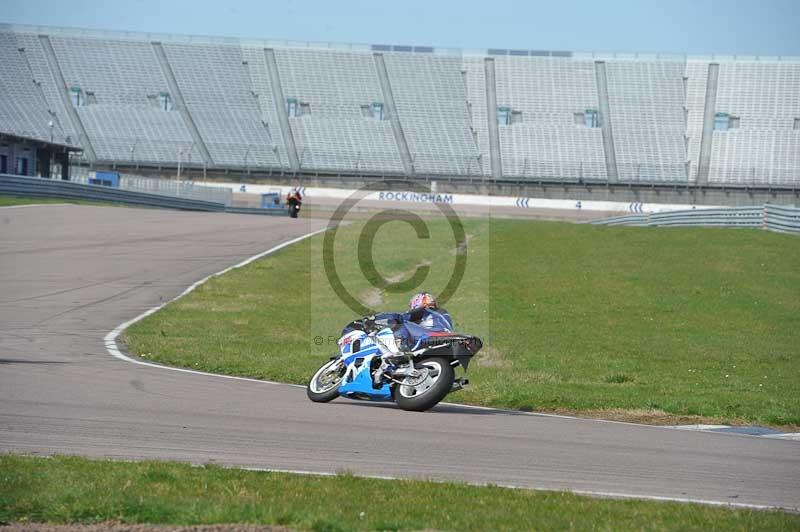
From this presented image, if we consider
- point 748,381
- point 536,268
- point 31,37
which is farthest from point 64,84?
point 748,381

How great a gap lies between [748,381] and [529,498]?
878 centimetres

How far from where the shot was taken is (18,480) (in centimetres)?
668

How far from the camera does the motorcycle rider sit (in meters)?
11.5

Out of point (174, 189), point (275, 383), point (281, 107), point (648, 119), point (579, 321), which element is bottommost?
point (275, 383)

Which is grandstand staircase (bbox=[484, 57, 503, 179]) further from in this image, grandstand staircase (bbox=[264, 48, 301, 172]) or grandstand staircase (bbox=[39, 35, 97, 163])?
grandstand staircase (bbox=[39, 35, 97, 163])

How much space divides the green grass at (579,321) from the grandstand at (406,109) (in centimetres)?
3826

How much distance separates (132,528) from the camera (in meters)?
5.95

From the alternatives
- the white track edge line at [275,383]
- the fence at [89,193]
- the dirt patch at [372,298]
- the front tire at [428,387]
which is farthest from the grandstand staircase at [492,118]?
the front tire at [428,387]

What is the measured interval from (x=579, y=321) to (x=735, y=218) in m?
22.2

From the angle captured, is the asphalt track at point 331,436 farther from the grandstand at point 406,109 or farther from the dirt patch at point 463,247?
the grandstand at point 406,109

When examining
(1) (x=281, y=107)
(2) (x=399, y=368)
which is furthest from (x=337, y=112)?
(2) (x=399, y=368)

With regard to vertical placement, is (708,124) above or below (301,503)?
above

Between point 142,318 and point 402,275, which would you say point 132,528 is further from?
point 402,275

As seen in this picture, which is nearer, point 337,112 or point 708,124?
point 708,124
